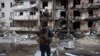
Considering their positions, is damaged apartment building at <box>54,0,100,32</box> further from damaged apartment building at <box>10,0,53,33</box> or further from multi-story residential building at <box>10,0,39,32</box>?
multi-story residential building at <box>10,0,39,32</box>

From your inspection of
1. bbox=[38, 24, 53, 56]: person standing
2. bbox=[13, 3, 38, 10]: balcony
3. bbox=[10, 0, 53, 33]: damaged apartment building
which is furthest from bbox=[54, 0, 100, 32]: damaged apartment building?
bbox=[38, 24, 53, 56]: person standing

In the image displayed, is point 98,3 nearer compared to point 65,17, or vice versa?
point 98,3

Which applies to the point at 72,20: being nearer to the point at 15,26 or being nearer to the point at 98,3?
the point at 98,3

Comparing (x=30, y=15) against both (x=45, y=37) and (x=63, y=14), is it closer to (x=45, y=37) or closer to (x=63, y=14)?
(x=63, y=14)

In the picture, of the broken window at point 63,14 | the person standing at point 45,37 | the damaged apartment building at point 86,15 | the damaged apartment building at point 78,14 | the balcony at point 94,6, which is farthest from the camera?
the broken window at point 63,14

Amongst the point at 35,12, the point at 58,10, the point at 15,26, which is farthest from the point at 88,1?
the point at 15,26

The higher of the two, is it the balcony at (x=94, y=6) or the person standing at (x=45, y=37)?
the person standing at (x=45, y=37)

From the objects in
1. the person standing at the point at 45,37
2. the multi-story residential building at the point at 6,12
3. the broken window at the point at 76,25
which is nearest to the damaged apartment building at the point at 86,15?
the broken window at the point at 76,25

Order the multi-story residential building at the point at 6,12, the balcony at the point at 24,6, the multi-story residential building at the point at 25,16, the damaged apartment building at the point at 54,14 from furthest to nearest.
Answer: the multi-story residential building at the point at 6,12
the balcony at the point at 24,6
the multi-story residential building at the point at 25,16
the damaged apartment building at the point at 54,14

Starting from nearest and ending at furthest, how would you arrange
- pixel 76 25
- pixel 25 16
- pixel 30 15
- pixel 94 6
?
pixel 94 6, pixel 76 25, pixel 30 15, pixel 25 16

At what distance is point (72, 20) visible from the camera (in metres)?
58.9

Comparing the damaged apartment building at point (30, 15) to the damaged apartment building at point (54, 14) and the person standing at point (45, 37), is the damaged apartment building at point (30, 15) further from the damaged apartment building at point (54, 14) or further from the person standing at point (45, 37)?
the person standing at point (45, 37)

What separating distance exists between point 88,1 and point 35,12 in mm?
12877

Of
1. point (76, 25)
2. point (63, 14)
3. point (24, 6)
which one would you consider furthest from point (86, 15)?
point (24, 6)
